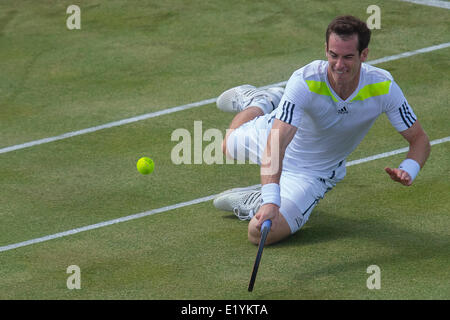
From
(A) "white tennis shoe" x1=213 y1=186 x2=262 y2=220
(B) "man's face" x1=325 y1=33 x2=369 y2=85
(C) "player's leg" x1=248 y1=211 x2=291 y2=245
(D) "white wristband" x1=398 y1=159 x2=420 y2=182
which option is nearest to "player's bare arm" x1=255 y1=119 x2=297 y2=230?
(C) "player's leg" x1=248 y1=211 x2=291 y2=245

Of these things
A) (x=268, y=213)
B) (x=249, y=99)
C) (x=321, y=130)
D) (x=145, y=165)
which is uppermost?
(x=249, y=99)

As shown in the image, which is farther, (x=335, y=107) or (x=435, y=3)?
(x=435, y=3)

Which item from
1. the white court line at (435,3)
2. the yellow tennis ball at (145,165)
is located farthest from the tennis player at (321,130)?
the white court line at (435,3)

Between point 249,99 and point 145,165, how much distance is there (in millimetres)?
1254

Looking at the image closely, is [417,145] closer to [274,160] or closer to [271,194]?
[274,160]

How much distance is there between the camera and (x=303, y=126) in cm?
820

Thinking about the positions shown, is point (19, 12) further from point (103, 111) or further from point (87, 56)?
point (103, 111)

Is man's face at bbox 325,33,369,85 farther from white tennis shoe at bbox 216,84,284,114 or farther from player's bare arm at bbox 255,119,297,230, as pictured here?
white tennis shoe at bbox 216,84,284,114

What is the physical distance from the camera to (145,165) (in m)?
9.46

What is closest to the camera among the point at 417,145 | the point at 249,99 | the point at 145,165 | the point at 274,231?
the point at 417,145

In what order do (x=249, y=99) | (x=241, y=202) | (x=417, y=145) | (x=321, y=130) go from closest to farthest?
1. (x=417, y=145)
2. (x=321, y=130)
3. (x=241, y=202)
4. (x=249, y=99)

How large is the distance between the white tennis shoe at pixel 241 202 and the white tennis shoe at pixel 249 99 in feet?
3.63

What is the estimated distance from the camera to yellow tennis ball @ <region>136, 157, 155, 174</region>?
9461 millimetres

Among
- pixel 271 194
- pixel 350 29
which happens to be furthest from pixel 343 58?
pixel 271 194
